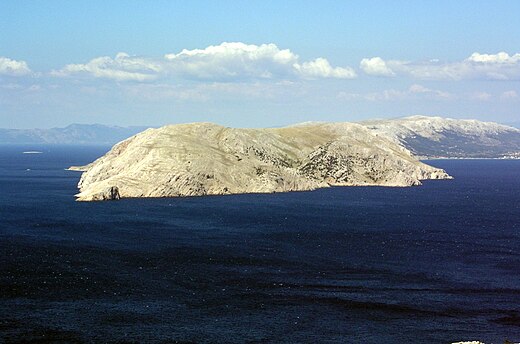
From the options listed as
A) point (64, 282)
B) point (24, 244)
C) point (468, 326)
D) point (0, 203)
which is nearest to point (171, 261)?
point (64, 282)

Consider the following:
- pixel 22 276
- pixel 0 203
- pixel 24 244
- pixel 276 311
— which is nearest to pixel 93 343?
pixel 276 311

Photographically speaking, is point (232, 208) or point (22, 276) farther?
point (232, 208)

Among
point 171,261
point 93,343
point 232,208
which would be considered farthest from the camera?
point 232,208

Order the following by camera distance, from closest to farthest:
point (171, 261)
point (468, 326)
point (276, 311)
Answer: point (468, 326), point (276, 311), point (171, 261)

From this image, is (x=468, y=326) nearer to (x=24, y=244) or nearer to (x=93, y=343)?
(x=93, y=343)

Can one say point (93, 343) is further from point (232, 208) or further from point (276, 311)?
point (232, 208)

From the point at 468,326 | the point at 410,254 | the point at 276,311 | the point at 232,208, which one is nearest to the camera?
the point at 468,326
